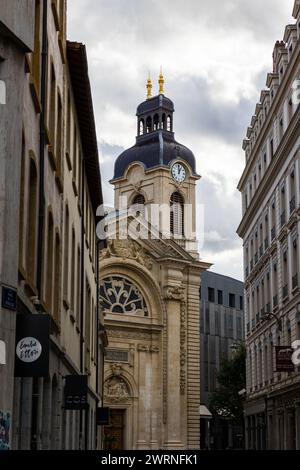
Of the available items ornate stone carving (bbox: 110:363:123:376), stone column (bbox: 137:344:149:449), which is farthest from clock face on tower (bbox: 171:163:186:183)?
ornate stone carving (bbox: 110:363:123:376)

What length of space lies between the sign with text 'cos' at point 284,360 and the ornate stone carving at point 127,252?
30408mm

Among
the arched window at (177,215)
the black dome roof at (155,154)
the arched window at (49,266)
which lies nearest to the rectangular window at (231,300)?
the black dome roof at (155,154)

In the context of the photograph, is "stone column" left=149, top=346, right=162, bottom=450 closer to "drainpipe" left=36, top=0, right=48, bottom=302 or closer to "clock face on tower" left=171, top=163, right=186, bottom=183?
"clock face on tower" left=171, top=163, right=186, bottom=183

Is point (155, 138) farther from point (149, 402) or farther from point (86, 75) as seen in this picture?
point (86, 75)

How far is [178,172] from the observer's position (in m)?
78.9

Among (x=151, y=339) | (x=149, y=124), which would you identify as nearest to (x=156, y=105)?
(x=149, y=124)

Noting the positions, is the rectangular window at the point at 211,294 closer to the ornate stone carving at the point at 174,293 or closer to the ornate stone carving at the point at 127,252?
the ornate stone carving at the point at 174,293

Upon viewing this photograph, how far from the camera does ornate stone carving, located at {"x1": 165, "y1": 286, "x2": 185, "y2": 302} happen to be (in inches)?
2675

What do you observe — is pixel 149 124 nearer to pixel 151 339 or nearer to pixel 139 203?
pixel 139 203

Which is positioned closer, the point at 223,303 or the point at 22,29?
the point at 22,29

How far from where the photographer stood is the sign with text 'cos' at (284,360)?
3544cm

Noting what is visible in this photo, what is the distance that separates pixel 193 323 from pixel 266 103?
1020 inches

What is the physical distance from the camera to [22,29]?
1471cm
